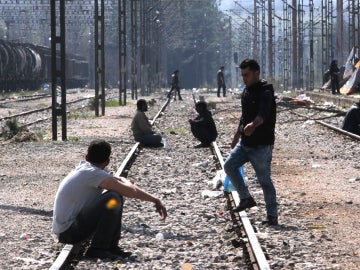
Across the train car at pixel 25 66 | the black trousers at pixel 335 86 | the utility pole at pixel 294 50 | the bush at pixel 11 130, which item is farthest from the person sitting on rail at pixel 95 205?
the utility pole at pixel 294 50

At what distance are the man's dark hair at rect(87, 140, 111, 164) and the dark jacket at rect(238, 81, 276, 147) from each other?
1.93 m

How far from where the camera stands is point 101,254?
26.4 ft

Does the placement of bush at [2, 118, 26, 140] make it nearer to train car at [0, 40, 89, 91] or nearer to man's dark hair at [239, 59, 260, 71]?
man's dark hair at [239, 59, 260, 71]

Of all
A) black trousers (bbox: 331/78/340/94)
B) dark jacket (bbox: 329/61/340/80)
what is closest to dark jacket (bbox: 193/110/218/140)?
dark jacket (bbox: 329/61/340/80)

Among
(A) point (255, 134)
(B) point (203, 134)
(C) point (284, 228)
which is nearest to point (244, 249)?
(C) point (284, 228)

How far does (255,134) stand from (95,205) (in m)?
2.17

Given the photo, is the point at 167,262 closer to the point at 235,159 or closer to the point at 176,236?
the point at 176,236

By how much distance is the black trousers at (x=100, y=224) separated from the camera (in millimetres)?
8086

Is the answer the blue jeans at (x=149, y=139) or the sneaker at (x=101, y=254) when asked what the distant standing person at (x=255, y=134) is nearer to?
the sneaker at (x=101, y=254)

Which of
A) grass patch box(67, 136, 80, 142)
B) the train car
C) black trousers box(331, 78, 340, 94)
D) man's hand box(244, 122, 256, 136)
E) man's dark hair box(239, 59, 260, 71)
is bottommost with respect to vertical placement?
grass patch box(67, 136, 80, 142)

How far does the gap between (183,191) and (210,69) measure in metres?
133

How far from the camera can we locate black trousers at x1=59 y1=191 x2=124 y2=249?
8.09 meters

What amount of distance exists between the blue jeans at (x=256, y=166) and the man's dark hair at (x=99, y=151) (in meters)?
2.18

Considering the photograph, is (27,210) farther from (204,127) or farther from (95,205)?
(204,127)
